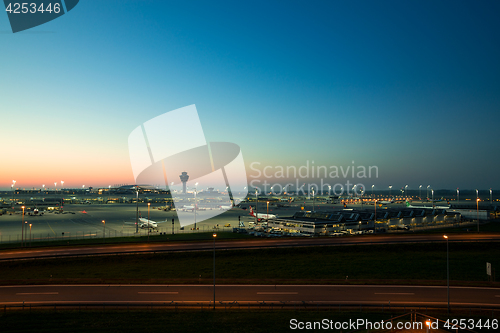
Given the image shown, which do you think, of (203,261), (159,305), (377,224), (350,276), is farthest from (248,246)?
(377,224)

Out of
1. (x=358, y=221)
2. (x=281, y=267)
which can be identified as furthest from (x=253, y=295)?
(x=358, y=221)

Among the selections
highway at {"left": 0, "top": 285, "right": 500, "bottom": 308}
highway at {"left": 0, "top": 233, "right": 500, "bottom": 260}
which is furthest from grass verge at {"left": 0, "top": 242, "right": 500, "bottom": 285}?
highway at {"left": 0, "top": 233, "right": 500, "bottom": 260}

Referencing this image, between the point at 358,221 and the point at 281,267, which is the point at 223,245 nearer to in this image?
the point at 281,267

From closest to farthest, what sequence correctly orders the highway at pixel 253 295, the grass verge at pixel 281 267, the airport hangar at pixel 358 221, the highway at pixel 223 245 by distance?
the highway at pixel 253 295
the grass verge at pixel 281 267
the highway at pixel 223 245
the airport hangar at pixel 358 221

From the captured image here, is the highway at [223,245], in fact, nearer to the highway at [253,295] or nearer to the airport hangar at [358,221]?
the airport hangar at [358,221]

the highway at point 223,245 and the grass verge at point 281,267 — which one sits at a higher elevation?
the highway at point 223,245

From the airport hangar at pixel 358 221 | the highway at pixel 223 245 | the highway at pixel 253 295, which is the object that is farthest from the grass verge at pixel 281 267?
the airport hangar at pixel 358 221
